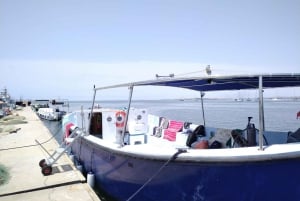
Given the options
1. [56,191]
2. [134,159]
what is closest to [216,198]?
[134,159]

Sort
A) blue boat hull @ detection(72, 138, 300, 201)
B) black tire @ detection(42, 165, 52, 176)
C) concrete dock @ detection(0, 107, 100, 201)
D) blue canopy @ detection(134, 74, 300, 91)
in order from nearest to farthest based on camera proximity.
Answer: blue boat hull @ detection(72, 138, 300, 201), blue canopy @ detection(134, 74, 300, 91), concrete dock @ detection(0, 107, 100, 201), black tire @ detection(42, 165, 52, 176)

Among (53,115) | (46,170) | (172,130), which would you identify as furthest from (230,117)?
(46,170)

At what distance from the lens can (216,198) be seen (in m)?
4.14

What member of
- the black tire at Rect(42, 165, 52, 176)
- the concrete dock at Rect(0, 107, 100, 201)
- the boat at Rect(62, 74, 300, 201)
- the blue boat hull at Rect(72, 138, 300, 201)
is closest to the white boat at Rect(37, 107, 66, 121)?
the concrete dock at Rect(0, 107, 100, 201)

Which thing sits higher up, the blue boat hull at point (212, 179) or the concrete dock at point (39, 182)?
the blue boat hull at point (212, 179)

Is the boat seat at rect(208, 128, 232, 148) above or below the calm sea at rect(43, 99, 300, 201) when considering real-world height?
above

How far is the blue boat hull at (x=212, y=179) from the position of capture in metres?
3.88

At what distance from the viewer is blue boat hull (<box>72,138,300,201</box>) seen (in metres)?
3.88

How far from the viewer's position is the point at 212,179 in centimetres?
413

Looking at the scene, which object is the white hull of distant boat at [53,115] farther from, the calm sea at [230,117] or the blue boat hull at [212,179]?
the blue boat hull at [212,179]

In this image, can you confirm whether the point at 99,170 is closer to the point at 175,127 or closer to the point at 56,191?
the point at 56,191

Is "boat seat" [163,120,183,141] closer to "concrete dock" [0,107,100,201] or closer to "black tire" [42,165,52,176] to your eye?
"concrete dock" [0,107,100,201]

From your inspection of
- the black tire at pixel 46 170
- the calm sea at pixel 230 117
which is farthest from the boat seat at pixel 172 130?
the black tire at pixel 46 170

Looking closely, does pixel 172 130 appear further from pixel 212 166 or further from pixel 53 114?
pixel 53 114
